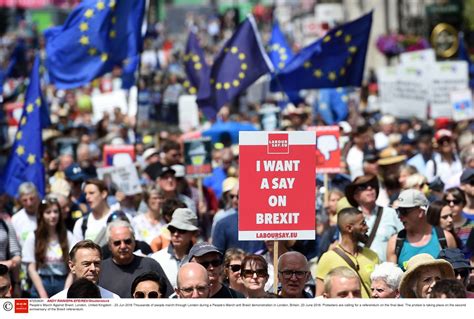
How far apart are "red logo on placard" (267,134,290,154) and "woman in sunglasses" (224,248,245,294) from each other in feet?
3.41

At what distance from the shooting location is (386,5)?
133ft

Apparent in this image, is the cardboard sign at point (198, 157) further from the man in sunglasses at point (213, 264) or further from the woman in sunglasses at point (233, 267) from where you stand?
the man in sunglasses at point (213, 264)

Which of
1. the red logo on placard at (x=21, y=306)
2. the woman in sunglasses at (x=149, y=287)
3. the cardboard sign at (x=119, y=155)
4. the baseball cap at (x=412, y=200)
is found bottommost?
the red logo on placard at (x=21, y=306)

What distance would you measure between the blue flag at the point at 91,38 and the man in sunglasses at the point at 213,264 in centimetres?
749

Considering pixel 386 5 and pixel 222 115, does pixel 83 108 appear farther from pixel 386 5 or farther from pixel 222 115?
pixel 386 5

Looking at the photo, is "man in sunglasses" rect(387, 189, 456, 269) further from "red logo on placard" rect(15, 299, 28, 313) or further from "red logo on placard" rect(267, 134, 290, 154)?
"red logo on placard" rect(15, 299, 28, 313)

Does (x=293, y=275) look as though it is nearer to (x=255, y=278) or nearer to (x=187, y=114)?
(x=255, y=278)

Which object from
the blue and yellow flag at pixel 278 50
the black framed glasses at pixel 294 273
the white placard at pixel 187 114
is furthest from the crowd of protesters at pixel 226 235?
the white placard at pixel 187 114

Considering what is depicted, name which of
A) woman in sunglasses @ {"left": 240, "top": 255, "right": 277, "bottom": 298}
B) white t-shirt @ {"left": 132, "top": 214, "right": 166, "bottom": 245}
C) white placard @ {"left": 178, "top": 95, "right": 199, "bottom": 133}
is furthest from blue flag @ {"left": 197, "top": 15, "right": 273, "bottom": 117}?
woman in sunglasses @ {"left": 240, "top": 255, "right": 277, "bottom": 298}

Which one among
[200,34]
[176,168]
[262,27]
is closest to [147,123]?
[176,168]

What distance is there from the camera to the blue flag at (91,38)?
635 inches

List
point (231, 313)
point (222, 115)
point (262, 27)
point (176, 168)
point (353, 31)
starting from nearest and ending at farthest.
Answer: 1. point (231, 313)
2. point (176, 168)
3. point (353, 31)
4. point (222, 115)
5. point (262, 27)

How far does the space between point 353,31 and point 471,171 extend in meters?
5.42

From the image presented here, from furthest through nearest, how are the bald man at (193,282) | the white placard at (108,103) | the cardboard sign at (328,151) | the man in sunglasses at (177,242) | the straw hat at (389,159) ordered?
the white placard at (108,103) → the straw hat at (389,159) → the cardboard sign at (328,151) → the man in sunglasses at (177,242) → the bald man at (193,282)
